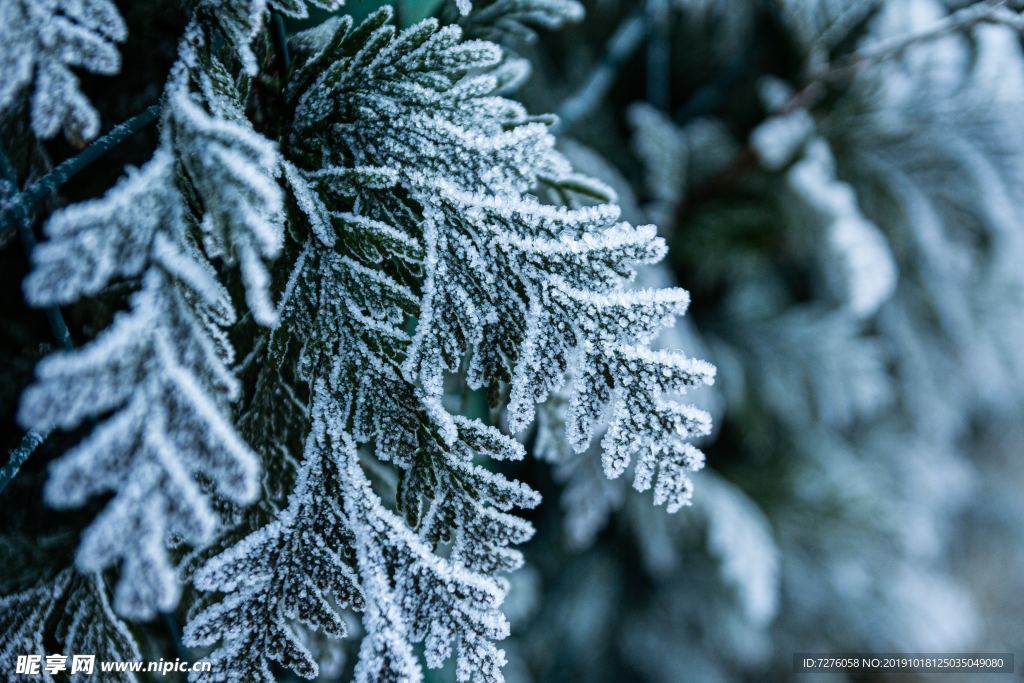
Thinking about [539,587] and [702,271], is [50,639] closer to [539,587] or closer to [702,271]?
[539,587]

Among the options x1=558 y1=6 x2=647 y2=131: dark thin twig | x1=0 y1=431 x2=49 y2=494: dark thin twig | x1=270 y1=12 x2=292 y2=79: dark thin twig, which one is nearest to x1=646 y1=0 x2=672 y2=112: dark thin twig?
x1=558 y1=6 x2=647 y2=131: dark thin twig

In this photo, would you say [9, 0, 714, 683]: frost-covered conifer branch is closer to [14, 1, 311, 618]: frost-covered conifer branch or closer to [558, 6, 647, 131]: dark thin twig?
[14, 1, 311, 618]: frost-covered conifer branch

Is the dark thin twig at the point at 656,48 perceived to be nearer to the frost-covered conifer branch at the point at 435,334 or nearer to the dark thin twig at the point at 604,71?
the dark thin twig at the point at 604,71

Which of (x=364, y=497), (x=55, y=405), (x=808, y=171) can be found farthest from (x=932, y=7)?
(x=55, y=405)

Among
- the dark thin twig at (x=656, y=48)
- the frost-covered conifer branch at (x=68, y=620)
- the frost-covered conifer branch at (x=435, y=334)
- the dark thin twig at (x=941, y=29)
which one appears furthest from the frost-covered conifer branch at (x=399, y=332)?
the dark thin twig at (x=656, y=48)

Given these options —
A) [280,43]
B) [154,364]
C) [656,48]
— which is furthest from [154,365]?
[656,48]

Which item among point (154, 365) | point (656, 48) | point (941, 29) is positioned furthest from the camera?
point (656, 48)

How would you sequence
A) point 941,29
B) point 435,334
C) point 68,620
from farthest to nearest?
point 941,29 < point 68,620 < point 435,334

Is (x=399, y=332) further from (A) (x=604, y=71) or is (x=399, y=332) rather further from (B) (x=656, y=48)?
(B) (x=656, y=48)

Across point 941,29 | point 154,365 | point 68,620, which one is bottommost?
point 68,620
